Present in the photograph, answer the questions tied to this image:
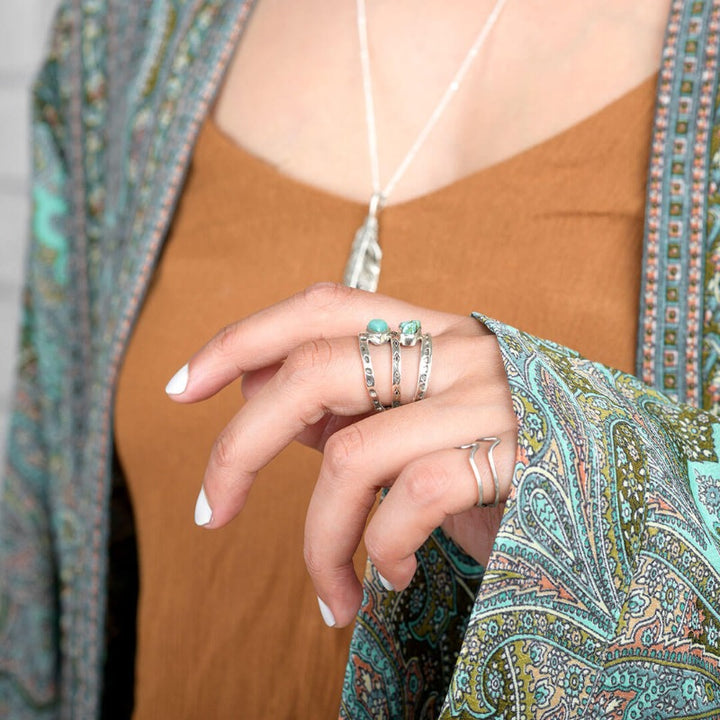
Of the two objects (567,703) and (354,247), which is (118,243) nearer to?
(354,247)

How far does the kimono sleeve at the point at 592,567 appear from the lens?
0.38m

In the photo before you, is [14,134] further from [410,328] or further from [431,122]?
[410,328]

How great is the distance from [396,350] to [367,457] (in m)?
0.06

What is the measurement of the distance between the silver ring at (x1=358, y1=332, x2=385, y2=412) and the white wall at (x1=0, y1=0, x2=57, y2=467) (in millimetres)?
1138

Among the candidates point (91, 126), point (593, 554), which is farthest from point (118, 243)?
point (593, 554)

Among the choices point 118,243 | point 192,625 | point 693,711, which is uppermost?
point 118,243

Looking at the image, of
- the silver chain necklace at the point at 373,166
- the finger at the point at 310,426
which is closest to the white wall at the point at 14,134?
the silver chain necklace at the point at 373,166

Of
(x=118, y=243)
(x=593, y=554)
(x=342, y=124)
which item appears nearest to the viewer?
(x=593, y=554)

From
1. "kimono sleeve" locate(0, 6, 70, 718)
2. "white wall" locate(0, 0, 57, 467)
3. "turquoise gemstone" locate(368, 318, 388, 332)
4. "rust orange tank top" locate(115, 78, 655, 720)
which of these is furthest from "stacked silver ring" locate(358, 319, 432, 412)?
"white wall" locate(0, 0, 57, 467)

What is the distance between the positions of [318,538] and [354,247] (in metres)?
0.33

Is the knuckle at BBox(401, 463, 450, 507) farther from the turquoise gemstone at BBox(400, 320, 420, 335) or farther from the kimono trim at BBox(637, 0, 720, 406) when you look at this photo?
the kimono trim at BBox(637, 0, 720, 406)

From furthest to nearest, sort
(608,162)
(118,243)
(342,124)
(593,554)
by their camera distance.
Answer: (118,243), (342,124), (608,162), (593,554)

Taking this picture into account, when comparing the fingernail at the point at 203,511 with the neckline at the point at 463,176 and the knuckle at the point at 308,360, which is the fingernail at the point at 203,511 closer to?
the knuckle at the point at 308,360

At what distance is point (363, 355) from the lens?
422 mm
